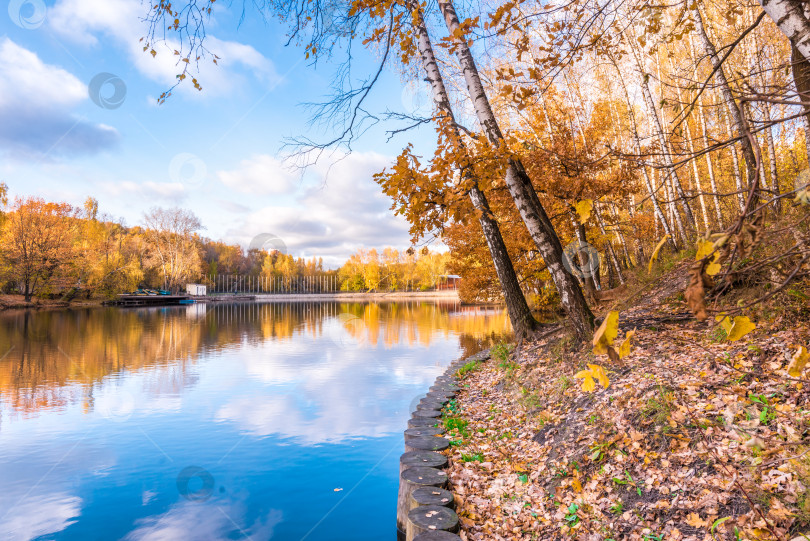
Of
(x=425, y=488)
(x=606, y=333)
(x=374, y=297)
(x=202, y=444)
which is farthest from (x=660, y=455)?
(x=374, y=297)

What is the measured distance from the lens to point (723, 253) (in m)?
1.34

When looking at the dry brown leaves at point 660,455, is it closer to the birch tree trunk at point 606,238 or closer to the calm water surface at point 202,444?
the calm water surface at point 202,444

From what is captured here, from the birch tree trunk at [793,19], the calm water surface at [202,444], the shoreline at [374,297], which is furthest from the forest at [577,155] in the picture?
the shoreline at [374,297]

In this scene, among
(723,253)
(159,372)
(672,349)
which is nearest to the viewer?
(723,253)

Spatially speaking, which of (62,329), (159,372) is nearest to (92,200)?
(62,329)

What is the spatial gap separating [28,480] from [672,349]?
28.1 feet

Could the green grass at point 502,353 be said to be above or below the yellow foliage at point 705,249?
below

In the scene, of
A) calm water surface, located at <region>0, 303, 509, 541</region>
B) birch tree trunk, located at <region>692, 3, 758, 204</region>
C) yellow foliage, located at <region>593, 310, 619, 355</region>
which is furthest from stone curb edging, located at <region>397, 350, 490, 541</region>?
birch tree trunk, located at <region>692, 3, 758, 204</region>

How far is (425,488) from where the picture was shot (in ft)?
12.9

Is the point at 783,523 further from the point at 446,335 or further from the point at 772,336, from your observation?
the point at 446,335

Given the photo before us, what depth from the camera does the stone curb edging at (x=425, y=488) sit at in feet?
11.1

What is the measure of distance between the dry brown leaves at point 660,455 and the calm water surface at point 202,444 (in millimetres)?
1618

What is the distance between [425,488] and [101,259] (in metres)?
58.3

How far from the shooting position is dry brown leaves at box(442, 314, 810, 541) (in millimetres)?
2721
